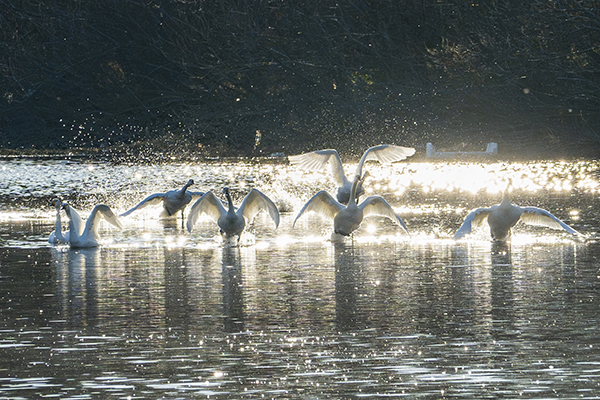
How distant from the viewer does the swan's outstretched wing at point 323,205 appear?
1479 cm

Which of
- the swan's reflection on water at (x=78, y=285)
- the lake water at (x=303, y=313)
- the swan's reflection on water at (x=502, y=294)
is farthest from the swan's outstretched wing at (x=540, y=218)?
the swan's reflection on water at (x=78, y=285)

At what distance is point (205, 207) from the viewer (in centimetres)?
1491

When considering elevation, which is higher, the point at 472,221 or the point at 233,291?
the point at 472,221

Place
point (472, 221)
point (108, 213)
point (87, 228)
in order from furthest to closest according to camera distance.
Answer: point (108, 213), point (472, 221), point (87, 228)

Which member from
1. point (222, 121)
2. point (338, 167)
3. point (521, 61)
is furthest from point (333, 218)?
point (222, 121)

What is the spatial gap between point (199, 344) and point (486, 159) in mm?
30280

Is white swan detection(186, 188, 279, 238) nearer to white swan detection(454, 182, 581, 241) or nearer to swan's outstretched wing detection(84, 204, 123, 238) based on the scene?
swan's outstretched wing detection(84, 204, 123, 238)

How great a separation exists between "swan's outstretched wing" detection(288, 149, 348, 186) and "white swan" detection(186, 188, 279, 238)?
4.14m

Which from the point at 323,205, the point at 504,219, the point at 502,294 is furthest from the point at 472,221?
the point at 502,294

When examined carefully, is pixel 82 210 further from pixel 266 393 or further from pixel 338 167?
pixel 266 393

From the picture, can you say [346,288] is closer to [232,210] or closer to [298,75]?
[232,210]

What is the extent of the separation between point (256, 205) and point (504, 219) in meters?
3.55

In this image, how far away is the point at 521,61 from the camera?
3844cm

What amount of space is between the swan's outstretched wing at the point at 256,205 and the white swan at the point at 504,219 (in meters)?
2.62
